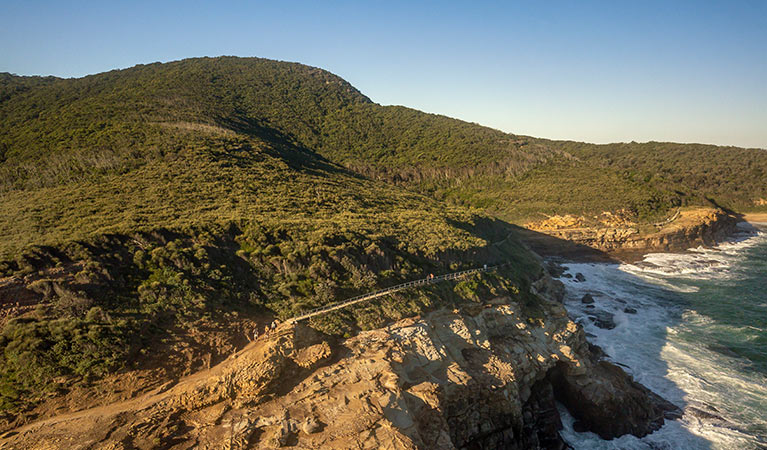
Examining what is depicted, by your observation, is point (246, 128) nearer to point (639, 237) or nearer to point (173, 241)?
point (173, 241)

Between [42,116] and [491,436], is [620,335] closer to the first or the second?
[491,436]

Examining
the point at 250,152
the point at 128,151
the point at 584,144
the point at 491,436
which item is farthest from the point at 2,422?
the point at 584,144

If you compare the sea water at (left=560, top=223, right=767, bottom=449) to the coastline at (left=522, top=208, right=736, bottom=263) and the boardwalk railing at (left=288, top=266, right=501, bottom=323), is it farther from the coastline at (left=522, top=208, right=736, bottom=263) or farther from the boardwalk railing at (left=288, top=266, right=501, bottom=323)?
the boardwalk railing at (left=288, top=266, right=501, bottom=323)

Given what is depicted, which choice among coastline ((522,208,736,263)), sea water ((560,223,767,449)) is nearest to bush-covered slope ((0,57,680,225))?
coastline ((522,208,736,263))

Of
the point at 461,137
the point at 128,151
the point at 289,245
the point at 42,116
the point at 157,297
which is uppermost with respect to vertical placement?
the point at 461,137

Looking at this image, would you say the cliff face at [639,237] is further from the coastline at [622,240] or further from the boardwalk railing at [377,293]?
the boardwalk railing at [377,293]

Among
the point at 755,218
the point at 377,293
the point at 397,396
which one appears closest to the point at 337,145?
the point at 377,293

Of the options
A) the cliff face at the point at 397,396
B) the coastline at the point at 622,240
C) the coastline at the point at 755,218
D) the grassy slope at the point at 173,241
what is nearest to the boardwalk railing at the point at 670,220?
the coastline at the point at 622,240
